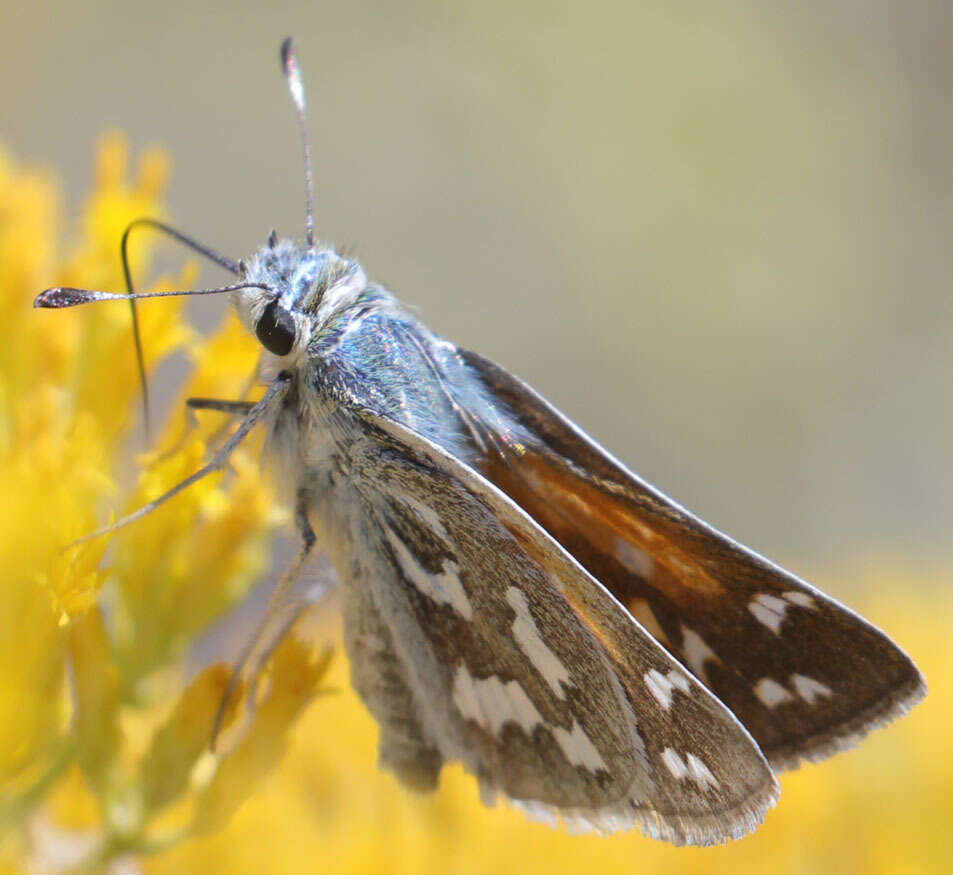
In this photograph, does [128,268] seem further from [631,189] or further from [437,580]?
[631,189]

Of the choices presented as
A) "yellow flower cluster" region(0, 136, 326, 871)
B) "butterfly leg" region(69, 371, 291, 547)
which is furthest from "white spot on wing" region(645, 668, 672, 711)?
"butterfly leg" region(69, 371, 291, 547)

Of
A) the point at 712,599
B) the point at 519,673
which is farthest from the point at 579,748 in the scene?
the point at 712,599

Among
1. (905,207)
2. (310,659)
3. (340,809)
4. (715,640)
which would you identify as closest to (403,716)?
(310,659)

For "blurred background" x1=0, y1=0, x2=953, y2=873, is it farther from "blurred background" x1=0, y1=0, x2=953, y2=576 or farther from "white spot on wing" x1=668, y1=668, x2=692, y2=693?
"white spot on wing" x1=668, y1=668, x2=692, y2=693

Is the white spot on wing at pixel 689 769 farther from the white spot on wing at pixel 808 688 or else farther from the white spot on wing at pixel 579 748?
the white spot on wing at pixel 808 688

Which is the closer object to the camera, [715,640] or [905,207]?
[715,640]

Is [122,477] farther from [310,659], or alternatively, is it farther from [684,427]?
[684,427]
